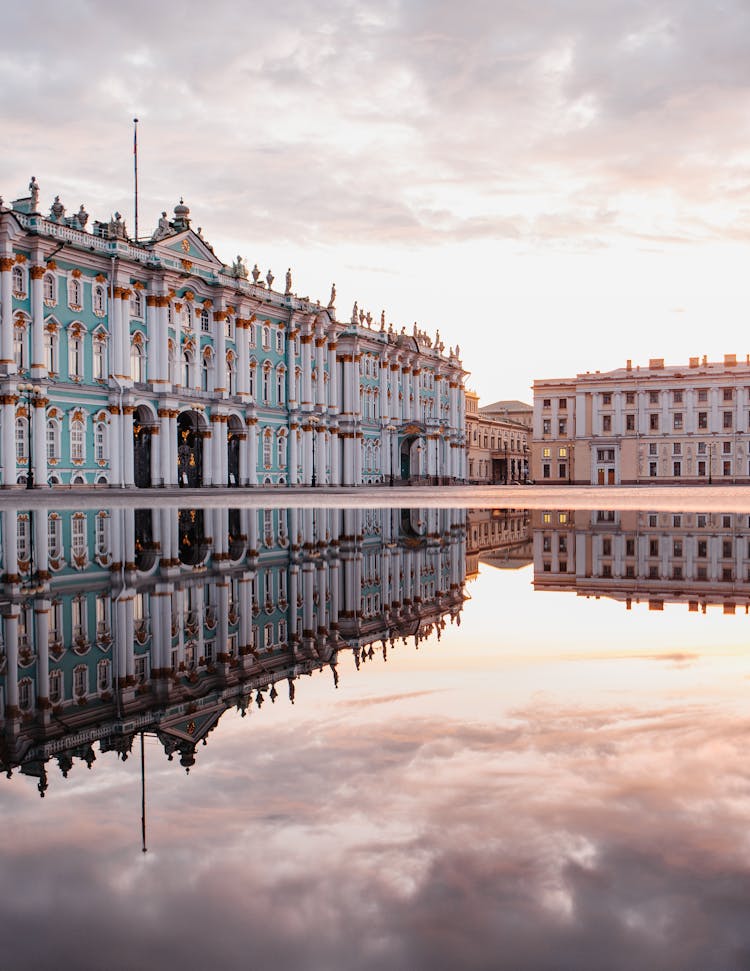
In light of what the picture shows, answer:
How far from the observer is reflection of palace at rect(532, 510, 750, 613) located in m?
9.49

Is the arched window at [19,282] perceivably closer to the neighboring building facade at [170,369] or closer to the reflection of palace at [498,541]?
the neighboring building facade at [170,369]

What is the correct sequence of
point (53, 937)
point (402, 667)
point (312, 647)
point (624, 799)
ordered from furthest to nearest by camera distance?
point (312, 647) → point (402, 667) → point (624, 799) → point (53, 937)

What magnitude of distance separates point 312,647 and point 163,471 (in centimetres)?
4899

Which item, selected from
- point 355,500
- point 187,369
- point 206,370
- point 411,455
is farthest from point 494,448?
point 355,500

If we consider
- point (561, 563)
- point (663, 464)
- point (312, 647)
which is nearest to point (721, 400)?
point (663, 464)

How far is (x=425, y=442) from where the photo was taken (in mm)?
87125

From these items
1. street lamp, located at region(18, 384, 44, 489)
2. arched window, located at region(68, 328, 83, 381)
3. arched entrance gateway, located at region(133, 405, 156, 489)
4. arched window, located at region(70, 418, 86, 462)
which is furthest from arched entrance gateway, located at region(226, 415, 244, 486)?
street lamp, located at region(18, 384, 44, 489)

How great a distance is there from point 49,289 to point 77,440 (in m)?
7.38

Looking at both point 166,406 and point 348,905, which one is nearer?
point 348,905

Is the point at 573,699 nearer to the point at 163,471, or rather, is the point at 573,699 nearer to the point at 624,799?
the point at 624,799

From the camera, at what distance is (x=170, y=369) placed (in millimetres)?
55031

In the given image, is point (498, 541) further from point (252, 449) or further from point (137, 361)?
point (252, 449)

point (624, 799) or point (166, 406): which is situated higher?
point (166, 406)

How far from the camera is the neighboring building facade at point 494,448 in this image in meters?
128
